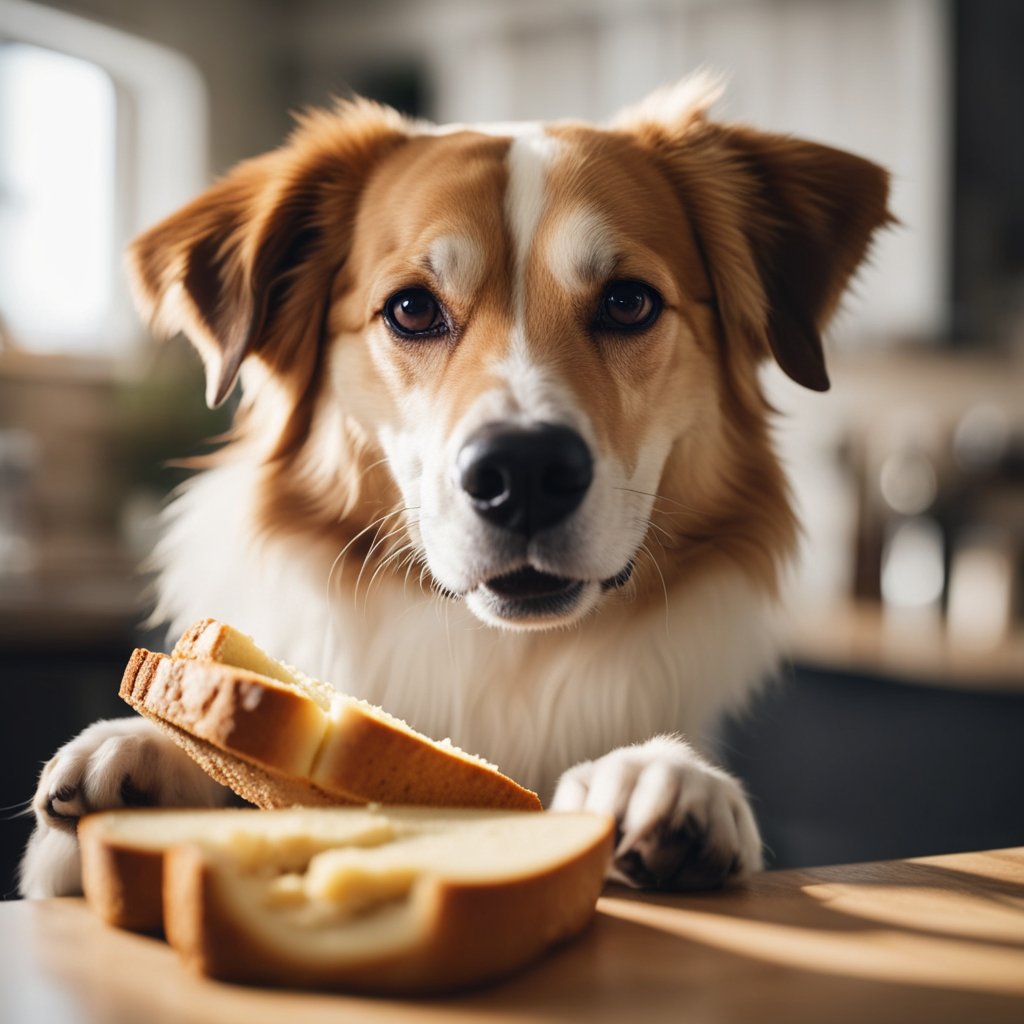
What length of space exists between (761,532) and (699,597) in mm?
119

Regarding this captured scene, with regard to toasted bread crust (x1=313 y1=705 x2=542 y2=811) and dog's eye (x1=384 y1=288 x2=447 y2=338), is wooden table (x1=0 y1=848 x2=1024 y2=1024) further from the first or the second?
dog's eye (x1=384 y1=288 x2=447 y2=338)

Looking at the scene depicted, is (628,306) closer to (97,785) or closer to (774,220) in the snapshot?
(774,220)

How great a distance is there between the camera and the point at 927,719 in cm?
289

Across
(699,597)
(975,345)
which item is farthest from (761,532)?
(975,345)

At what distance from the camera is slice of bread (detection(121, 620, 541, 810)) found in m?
0.66

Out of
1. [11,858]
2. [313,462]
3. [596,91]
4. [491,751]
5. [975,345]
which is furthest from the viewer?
[596,91]

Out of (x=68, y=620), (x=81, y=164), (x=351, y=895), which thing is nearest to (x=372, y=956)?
(x=351, y=895)

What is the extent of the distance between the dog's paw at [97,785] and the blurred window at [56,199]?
3.90m

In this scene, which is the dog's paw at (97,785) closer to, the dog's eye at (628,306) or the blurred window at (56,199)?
the dog's eye at (628,306)

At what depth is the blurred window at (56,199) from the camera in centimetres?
436

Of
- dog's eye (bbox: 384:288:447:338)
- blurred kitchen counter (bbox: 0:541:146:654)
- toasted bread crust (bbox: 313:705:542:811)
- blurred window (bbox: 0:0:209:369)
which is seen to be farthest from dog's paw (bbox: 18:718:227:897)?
blurred window (bbox: 0:0:209:369)

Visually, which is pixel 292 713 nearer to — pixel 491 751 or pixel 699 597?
pixel 491 751

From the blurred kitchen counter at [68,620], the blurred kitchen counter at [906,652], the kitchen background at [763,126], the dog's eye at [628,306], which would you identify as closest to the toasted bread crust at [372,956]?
the dog's eye at [628,306]

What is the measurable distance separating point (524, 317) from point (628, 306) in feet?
0.42
